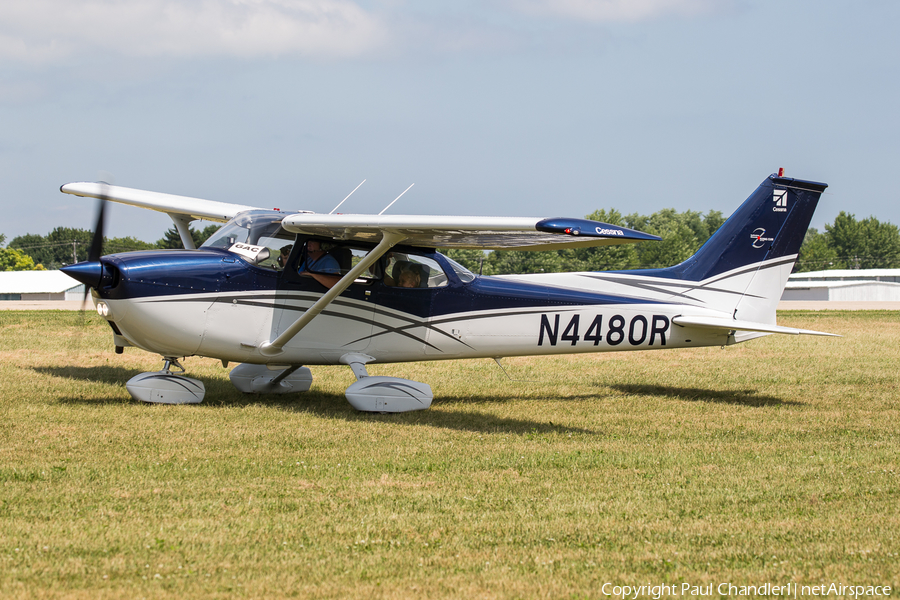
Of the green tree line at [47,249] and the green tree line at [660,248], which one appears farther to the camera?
the green tree line at [47,249]

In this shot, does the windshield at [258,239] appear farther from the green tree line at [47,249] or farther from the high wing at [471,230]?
the green tree line at [47,249]

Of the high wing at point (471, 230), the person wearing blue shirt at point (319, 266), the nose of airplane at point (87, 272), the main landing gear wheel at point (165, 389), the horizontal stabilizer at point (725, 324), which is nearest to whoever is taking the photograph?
the high wing at point (471, 230)

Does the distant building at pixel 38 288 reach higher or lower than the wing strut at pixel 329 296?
lower

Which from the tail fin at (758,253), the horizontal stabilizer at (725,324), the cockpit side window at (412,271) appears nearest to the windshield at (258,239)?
the cockpit side window at (412,271)

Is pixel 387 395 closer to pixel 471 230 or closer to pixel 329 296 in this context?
pixel 329 296

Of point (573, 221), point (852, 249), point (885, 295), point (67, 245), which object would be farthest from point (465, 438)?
point (852, 249)

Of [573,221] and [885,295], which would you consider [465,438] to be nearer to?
[573,221]

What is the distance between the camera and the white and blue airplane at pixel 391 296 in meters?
9.33

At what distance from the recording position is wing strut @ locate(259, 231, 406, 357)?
9135mm

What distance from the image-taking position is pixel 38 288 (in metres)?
75.1

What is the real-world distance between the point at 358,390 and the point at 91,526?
4911 mm

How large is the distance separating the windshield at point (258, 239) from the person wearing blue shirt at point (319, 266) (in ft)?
0.89

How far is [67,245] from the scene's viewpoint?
374ft

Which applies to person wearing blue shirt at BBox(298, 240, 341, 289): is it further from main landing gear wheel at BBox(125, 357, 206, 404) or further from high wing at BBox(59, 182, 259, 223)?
high wing at BBox(59, 182, 259, 223)
